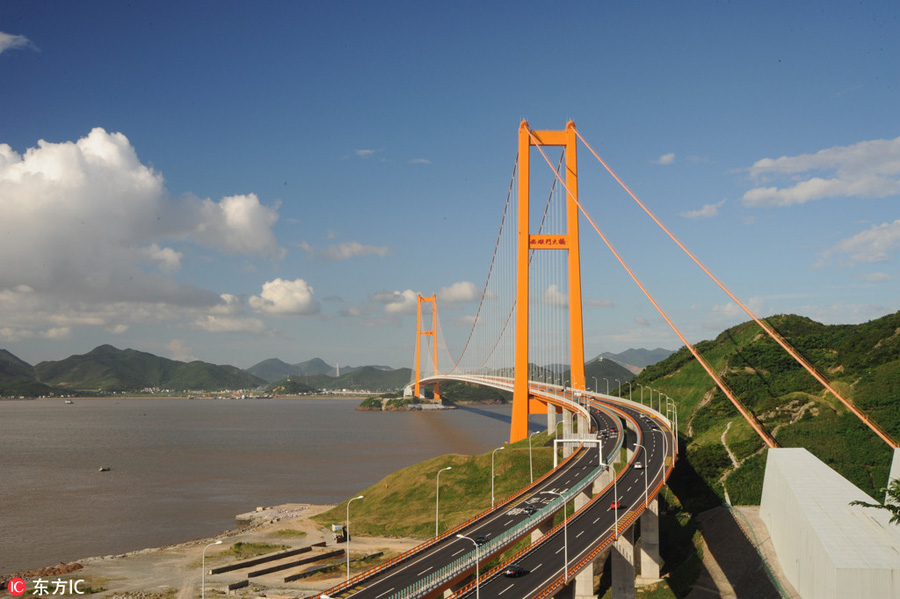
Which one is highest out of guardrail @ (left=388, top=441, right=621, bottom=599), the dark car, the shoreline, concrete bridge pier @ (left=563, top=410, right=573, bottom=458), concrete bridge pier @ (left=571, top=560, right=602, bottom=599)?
concrete bridge pier @ (left=563, top=410, right=573, bottom=458)

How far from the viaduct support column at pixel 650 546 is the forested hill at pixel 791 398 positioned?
527 inches

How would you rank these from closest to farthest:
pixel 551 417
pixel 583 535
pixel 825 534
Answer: pixel 825 534 < pixel 583 535 < pixel 551 417

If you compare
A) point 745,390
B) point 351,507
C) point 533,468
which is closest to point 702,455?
point 533,468

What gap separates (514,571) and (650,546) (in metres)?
17.1

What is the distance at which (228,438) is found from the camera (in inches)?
5763

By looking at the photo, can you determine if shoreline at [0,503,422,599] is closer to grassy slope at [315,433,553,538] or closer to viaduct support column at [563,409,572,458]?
grassy slope at [315,433,553,538]

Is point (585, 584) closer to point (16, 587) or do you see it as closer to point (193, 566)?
point (193, 566)

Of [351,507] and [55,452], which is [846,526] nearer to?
[351,507]

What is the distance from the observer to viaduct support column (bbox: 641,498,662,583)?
4666 cm

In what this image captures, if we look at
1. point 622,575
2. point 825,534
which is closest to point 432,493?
point 622,575

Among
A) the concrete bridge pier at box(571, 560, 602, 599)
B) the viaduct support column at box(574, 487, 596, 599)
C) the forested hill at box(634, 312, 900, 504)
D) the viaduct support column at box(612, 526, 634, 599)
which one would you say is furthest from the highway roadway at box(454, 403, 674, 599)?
the forested hill at box(634, 312, 900, 504)

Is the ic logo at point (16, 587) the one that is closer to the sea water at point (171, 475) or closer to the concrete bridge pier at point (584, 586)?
the sea water at point (171, 475)

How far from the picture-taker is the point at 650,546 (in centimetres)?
4678

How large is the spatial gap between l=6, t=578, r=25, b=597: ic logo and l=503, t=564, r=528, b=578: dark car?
3241 centimetres
